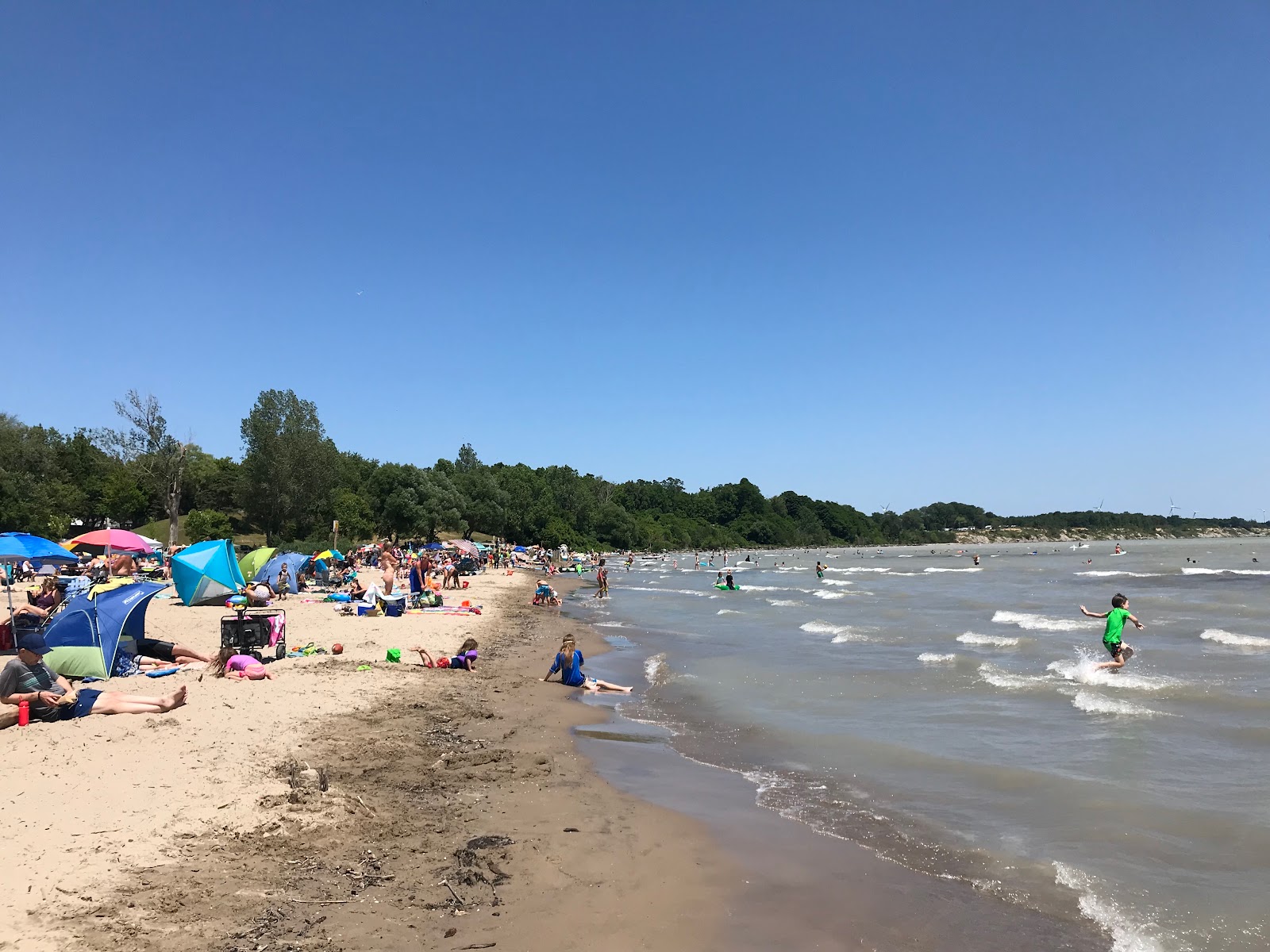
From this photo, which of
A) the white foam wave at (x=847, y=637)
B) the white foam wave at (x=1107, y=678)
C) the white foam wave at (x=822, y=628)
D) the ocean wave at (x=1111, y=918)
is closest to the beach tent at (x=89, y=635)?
the ocean wave at (x=1111, y=918)

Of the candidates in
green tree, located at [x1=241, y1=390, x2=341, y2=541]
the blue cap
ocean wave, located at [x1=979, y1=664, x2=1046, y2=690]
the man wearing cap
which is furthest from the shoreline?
green tree, located at [x1=241, y1=390, x2=341, y2=541]

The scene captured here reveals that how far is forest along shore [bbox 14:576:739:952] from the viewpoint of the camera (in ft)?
14.8

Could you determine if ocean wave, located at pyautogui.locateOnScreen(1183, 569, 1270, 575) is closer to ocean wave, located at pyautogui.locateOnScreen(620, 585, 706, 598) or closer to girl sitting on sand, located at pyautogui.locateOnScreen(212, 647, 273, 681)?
ocean wave, located at pyautogui.locateOnScreen(620, 585, 706, 598)

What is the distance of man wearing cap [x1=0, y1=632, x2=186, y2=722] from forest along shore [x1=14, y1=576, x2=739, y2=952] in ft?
1.48

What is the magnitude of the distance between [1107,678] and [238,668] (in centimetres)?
1535

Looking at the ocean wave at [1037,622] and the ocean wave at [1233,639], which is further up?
the ocean wave at [1233,639]

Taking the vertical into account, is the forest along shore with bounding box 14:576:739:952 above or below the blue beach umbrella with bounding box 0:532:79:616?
below

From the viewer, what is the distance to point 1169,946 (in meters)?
5.16

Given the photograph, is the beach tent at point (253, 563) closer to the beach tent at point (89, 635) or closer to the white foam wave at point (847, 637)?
the beach tent at point (89, 635)

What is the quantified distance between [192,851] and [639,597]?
3520 cm

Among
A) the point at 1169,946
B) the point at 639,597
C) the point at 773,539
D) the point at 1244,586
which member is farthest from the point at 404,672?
the point at 773,539

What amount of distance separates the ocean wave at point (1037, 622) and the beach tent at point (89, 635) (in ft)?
78.1

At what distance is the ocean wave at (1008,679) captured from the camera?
47.4 ft

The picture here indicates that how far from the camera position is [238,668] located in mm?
11062
